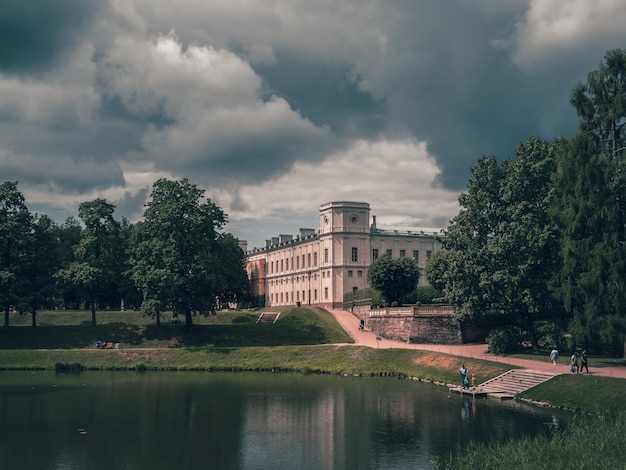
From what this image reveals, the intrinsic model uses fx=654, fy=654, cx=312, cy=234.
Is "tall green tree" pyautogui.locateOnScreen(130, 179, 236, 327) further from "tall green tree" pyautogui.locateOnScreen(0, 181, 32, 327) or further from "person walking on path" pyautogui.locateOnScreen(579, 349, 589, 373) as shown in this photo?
"person walking on path" pyautogui.locateOnScreen(579, 349, 589, 373)

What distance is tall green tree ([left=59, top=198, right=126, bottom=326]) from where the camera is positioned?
79750 mm

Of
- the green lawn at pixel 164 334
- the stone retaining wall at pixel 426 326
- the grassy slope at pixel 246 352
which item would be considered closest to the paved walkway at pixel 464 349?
the stone retaining wall at pixel 426 326

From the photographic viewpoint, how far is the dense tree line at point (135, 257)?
75.7 meters

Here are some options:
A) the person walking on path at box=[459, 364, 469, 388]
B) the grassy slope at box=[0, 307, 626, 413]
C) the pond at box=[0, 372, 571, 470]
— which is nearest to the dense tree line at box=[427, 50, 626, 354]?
the grassy slope at box=[0, 307, 626, 413]

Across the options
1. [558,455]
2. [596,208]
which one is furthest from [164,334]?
[558,455]

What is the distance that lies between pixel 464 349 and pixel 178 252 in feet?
112

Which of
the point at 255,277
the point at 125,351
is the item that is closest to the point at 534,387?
the point at 125,351

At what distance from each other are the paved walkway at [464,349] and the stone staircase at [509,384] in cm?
155

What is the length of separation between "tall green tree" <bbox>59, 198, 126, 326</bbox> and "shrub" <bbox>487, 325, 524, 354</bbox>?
46.6 metres

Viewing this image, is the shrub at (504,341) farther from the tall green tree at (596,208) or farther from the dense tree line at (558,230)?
the tall green tree at (596,208)

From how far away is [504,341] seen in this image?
60.4 meters

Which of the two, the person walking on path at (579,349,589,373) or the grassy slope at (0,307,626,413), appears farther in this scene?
the grassy slope at (0,307,626,413)

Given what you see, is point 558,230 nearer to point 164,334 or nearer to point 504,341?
point 504,341

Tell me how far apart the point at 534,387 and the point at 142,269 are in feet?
156
